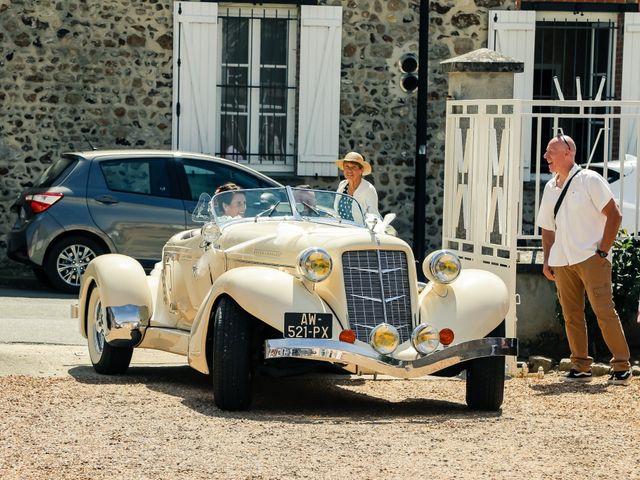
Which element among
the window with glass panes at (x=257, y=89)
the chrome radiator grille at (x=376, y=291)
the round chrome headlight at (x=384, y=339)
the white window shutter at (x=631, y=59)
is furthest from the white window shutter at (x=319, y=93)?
the round chrome headlight at (x=384, y=339)

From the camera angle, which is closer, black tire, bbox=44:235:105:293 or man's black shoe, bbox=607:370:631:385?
man's black shoe, bbox=607:370:631:385

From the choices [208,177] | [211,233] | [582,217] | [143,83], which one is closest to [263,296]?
[211,233]

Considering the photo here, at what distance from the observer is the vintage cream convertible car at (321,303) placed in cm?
803

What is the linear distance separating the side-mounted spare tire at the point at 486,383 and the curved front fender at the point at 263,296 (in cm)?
94

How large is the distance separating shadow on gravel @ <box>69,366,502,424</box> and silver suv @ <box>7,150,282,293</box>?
4760 mm

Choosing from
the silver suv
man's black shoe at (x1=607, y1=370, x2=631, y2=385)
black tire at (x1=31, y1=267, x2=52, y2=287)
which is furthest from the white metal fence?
black tire at (x1=31, y1=267, x2=52, y2=287)

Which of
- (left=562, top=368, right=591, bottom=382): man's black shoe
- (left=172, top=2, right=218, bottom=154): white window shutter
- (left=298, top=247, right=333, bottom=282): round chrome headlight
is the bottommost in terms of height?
(left=562, top=368, right=591, bottom=382): man's black shoe

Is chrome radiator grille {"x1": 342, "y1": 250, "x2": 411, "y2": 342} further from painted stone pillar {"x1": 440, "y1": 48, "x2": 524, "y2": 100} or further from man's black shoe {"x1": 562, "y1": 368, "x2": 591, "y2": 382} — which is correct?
painted stone pillar {"x1": 440, "y1": 48, "x2": 524, "y2": 100}

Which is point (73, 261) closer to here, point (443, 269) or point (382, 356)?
point (443, 269)

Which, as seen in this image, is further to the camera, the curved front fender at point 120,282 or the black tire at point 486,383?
the curved front fender at point 120,282

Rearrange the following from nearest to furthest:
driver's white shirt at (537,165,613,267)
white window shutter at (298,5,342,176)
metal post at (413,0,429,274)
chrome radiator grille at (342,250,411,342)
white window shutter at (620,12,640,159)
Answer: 1. chrome radiator grille at (342,250,411,342)
2. driver's white shirt at (537,165,613,267)
3. metal post at (413,0,429,274)
4. white window shutter at (298,5,342,176)
5. white window shutter at (620,12,640,159)

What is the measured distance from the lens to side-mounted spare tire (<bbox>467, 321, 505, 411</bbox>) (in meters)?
8.47

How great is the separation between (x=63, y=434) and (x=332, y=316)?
5.57ft

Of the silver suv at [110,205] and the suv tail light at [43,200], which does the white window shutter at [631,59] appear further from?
the suv tail light at [43,200]
